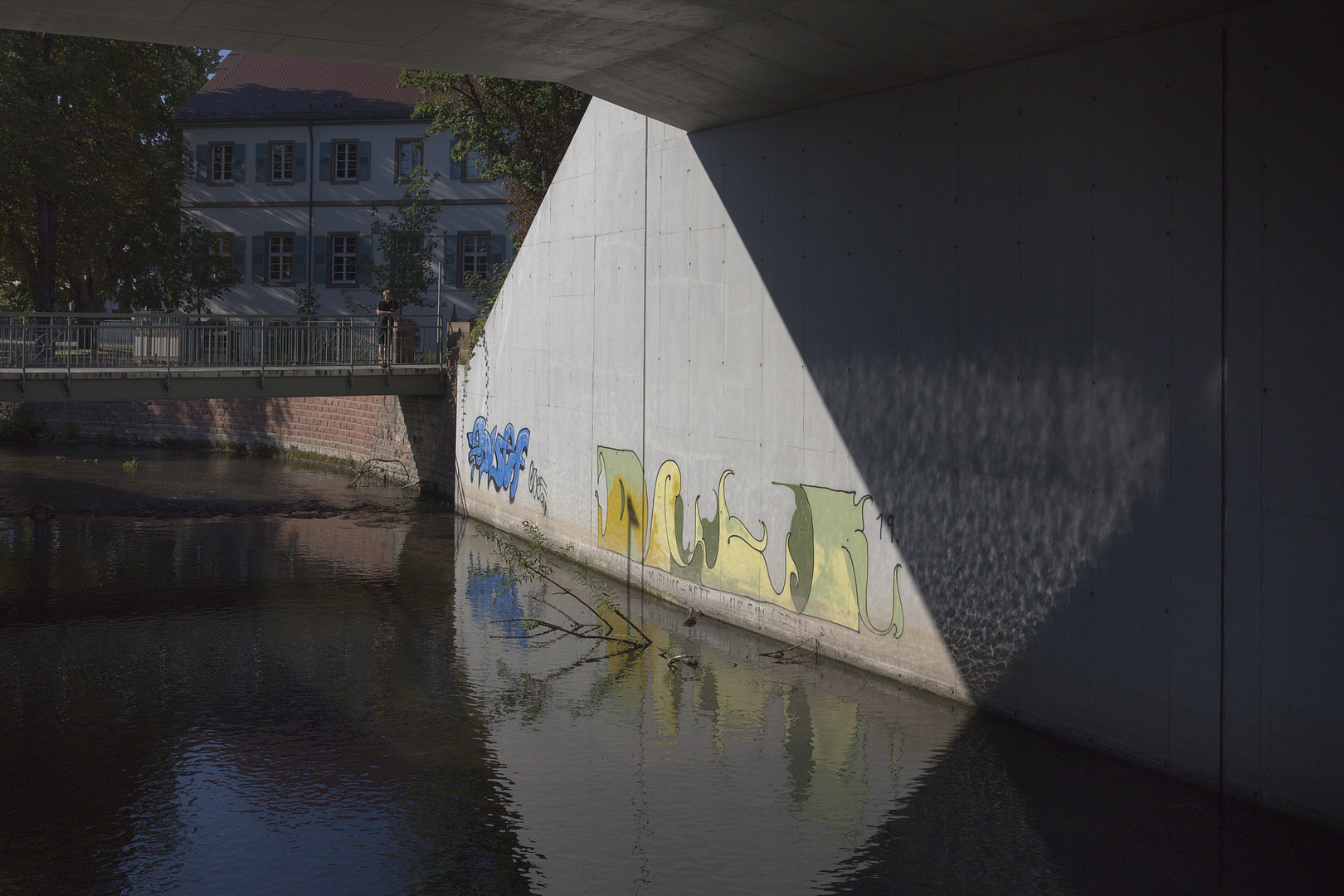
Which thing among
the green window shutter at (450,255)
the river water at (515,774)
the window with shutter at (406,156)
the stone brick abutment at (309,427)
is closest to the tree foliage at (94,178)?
the stone brick abutment at (309,427)

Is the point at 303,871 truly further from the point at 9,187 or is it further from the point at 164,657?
the point at 9,187

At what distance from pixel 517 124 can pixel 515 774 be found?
20433mm

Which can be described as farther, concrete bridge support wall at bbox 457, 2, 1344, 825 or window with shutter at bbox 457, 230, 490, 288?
window with shutter at bbox 457, 230, 490, 288

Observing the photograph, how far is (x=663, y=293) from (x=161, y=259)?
1286 inches

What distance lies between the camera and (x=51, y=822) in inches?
320

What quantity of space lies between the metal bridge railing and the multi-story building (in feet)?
60.5

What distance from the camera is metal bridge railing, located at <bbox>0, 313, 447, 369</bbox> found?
72.5 feet

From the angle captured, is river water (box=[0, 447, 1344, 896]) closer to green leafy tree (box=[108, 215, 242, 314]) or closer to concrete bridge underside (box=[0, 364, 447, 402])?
concrete bridge underside (box=[0, 364, 447, 402])

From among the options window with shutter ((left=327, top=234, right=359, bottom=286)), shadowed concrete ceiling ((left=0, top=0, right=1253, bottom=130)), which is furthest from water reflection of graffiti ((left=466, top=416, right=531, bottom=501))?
window with shutter ((left=327, top=234, right=359, bottom=286))

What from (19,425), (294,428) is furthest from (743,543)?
(19,425)

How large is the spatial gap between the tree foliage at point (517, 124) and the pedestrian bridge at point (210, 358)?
395 centimetres

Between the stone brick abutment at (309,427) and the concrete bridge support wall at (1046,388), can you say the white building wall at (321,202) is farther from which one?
the concrete bridge support wall at (1046,388)

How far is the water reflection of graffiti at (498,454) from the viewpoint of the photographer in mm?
21244

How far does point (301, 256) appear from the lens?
152ft
